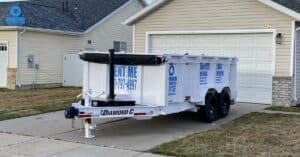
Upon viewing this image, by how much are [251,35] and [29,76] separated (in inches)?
455

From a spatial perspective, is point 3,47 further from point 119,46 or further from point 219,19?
point 219,19

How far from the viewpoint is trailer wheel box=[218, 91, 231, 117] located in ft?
42.4

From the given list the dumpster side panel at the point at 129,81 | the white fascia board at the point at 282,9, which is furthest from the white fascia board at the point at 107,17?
the dumpster side panel at the point at 129,81

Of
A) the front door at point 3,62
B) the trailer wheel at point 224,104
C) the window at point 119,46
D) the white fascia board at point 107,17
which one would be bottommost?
the trailer wheel at point 224,104

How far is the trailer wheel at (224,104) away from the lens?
508 inches

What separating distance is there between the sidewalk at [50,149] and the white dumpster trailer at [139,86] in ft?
2.31

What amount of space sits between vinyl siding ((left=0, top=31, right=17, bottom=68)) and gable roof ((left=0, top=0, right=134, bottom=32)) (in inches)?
22.6

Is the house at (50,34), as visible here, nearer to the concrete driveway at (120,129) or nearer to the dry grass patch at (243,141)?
the concrete driveway at (120,129)

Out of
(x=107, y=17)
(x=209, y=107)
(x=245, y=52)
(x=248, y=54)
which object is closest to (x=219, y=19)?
(x=245, y=52)

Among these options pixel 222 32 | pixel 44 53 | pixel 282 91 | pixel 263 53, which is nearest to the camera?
pixel 282 91

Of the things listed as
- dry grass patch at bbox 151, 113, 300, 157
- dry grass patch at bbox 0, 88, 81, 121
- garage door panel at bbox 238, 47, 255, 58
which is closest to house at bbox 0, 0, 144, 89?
dry grass patch at bbox 0, 88, 81, 121

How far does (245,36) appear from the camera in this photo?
16.7 meters

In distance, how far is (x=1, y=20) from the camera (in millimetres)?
23438

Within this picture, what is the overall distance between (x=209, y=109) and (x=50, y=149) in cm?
470
